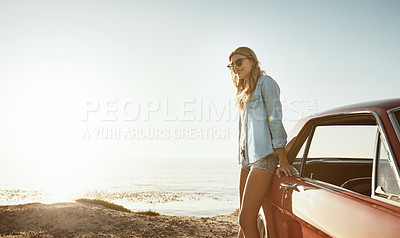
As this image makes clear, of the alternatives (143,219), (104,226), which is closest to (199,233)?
(143,219)

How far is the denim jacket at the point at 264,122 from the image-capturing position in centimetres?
300

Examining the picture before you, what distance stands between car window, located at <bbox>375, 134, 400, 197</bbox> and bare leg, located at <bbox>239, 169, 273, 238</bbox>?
111 centimetres

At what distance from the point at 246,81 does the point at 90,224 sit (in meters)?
6.12

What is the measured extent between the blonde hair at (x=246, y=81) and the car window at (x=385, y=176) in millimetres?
1385

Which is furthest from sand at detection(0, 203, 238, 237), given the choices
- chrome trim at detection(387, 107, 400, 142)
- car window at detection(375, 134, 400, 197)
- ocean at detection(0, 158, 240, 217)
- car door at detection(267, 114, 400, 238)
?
chrome trim at detection(387, 107, 400, 142)

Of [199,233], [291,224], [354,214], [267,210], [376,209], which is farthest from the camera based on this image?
[199,233]

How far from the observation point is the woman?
2.99 m

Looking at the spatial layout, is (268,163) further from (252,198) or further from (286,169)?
(252,198)

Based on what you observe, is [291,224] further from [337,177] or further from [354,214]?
[337,177]

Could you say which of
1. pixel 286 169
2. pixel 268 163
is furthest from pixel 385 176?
pixel 268 163

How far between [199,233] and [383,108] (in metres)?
6.44

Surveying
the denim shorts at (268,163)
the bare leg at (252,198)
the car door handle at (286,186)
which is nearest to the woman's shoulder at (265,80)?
the denim shorts at (268,163)

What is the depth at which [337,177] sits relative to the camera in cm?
402

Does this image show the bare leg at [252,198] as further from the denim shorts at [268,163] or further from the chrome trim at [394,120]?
the chrome trim at [394,120]
